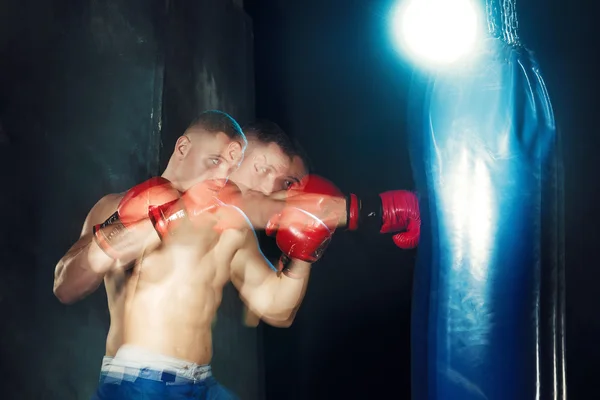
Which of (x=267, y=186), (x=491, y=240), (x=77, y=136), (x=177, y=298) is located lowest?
(x=177, y=298)

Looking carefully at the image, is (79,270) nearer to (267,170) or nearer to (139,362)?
(139,362)

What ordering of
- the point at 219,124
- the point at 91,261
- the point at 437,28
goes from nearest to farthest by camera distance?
the point at 91,261 < the point at 437,28 < the point at 219,124

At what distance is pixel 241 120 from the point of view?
4.94 feet

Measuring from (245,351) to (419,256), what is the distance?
509 mm

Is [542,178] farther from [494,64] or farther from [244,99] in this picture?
[244,99]

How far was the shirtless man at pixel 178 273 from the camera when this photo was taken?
1248 mm

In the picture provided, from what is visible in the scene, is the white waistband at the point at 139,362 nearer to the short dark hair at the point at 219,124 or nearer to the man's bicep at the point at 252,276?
the man's bicep at the point at 252,276

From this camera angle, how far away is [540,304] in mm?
1163

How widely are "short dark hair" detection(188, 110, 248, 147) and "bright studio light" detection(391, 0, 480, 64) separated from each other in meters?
0.49

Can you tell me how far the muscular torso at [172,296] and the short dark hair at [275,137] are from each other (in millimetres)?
278

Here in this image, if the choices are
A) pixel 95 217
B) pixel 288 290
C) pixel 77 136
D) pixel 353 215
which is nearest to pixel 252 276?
pixel 288 290

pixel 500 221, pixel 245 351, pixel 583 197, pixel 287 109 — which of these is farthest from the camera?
pixel 287 109

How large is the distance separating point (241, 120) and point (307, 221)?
364mm

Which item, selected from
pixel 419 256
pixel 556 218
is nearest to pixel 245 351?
pixel 419 256
